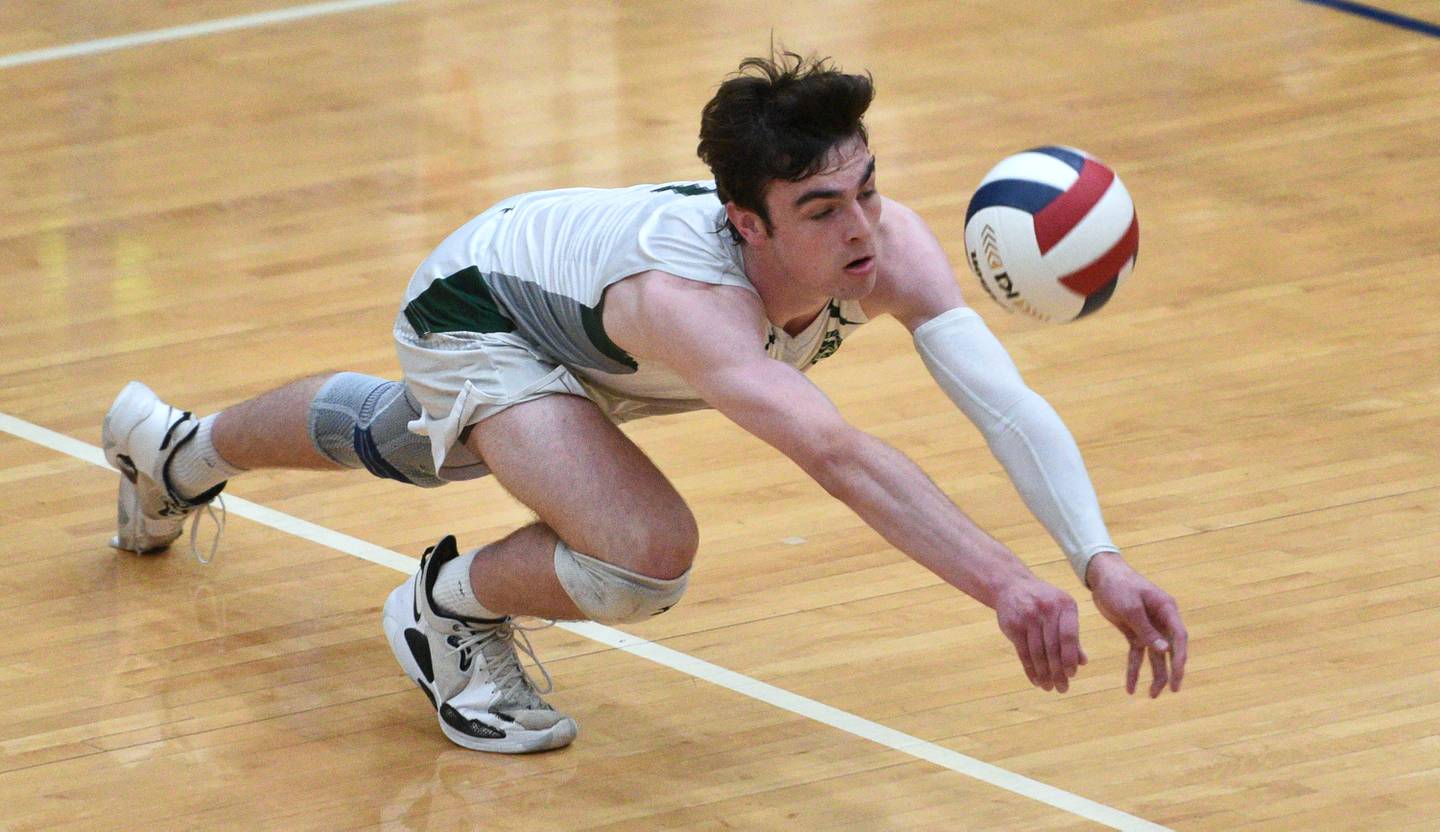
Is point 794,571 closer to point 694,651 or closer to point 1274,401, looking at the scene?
point 694,651

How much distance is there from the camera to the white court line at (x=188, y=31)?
698cm

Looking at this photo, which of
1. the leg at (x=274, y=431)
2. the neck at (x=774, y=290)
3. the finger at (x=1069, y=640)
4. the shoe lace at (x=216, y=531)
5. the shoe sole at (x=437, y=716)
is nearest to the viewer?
the finger at (x=1069, y=640)

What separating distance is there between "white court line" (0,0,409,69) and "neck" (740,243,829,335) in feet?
15.3

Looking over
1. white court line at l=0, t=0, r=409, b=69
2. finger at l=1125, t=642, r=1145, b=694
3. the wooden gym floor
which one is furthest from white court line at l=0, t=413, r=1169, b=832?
white court line at l=0, t=0, r=409, b=69

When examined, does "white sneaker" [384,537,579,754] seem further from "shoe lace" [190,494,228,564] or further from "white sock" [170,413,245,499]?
"shoe lace" [190,494,228,564]

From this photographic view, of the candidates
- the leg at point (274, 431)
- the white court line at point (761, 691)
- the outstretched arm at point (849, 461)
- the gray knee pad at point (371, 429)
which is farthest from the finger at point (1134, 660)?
the leg at point (274, 431)

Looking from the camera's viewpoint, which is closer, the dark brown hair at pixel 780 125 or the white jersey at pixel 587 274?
the dark brown hair at pixel 780 125

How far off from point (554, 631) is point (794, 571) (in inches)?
17.3

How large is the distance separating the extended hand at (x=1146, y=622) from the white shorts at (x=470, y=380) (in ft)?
2.97

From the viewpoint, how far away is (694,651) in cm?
343

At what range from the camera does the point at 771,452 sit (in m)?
4.20

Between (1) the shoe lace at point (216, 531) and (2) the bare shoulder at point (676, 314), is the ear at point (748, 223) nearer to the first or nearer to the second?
(2) the bare shoulder at point (676, 314)

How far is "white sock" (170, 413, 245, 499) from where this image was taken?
3.59 m

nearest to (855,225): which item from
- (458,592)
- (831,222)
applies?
(831,222)
